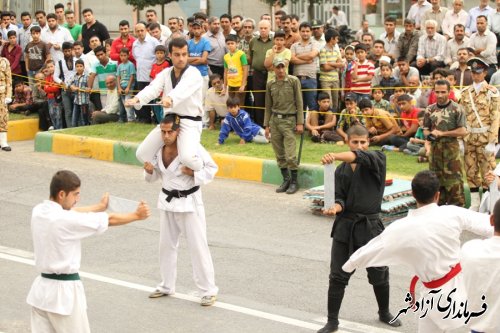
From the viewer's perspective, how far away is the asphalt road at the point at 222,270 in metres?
9.12

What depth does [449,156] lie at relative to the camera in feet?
40.9

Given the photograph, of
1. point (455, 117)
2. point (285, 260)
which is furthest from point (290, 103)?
point (285, 260)

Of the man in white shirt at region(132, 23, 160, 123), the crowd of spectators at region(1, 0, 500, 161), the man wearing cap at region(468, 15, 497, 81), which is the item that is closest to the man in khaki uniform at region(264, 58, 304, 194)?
the crowd of spectators at region(1, 0, 500, 161)

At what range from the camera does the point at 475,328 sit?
261 inches

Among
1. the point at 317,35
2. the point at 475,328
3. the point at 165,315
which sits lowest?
the point at 165,315

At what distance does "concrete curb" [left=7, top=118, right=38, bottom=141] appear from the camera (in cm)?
1892

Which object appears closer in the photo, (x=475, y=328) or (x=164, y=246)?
(x=475, y=328)

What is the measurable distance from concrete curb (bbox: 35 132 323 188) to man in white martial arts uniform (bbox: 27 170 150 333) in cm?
730

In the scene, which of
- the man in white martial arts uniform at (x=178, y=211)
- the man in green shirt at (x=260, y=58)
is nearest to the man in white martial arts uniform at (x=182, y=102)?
the man in white martial arts uniform at (x=178, y=211)

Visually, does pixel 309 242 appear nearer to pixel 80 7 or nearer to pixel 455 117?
pixel 455 117

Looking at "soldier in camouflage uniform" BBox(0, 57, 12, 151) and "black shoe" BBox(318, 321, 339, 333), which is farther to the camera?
"soldier in camouflage uniform" BBox(0, 57, 12, 151)

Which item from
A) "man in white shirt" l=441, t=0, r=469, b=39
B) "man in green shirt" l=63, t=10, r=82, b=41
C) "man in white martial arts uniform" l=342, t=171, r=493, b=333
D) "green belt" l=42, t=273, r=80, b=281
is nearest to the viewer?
"man in white martial arts uniform" l=342, t=171, r=493, b=333

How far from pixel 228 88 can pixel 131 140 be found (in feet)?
6.19

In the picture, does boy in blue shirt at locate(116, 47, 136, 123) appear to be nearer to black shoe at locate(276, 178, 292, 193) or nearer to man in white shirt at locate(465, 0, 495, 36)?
black shoe at locate(276, 178, 292, 193)
